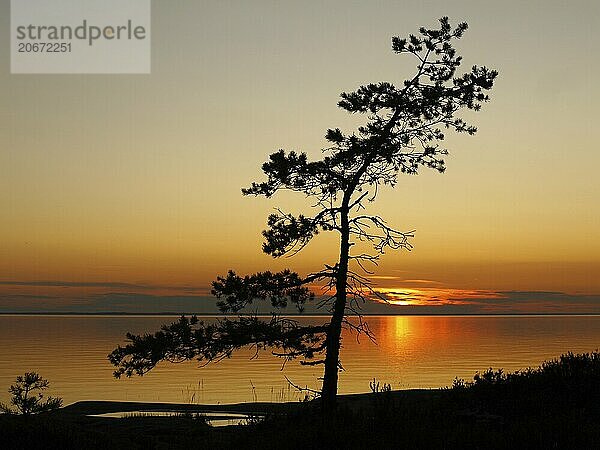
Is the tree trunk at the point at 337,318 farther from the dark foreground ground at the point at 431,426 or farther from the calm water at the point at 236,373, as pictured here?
the calm water at the point at 236,373

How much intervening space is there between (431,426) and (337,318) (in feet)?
20.8

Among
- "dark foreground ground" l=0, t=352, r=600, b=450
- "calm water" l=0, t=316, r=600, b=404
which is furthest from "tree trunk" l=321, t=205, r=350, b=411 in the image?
"calm water" l=0, t=316, r=600, b=404

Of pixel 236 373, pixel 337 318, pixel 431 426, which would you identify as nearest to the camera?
pixel 431 426

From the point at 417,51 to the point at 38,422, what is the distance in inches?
555

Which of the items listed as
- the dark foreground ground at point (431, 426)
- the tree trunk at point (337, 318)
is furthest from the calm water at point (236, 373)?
the dark foreground ground at point (431, 426)

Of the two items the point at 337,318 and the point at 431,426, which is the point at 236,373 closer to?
the point at 337,318

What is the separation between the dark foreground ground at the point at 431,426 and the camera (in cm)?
1298

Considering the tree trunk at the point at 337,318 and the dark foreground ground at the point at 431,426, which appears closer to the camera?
the dark foreground ground at the point at 431,426

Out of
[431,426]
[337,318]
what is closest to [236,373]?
[337,318]

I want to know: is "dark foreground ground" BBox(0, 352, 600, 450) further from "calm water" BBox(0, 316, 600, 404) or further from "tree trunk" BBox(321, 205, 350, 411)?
"calm water" BBox(0, 316, 600, 404)

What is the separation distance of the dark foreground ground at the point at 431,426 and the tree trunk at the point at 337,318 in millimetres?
2215

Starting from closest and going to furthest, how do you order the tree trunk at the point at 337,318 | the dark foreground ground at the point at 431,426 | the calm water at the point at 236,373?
the dark foreground ground at the point at 431,426
the tree trunk at the point at 337,318
the calm water at the point at 236,373

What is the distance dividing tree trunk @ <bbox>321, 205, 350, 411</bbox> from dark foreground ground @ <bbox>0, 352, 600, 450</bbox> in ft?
7.27

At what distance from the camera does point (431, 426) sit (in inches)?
565
